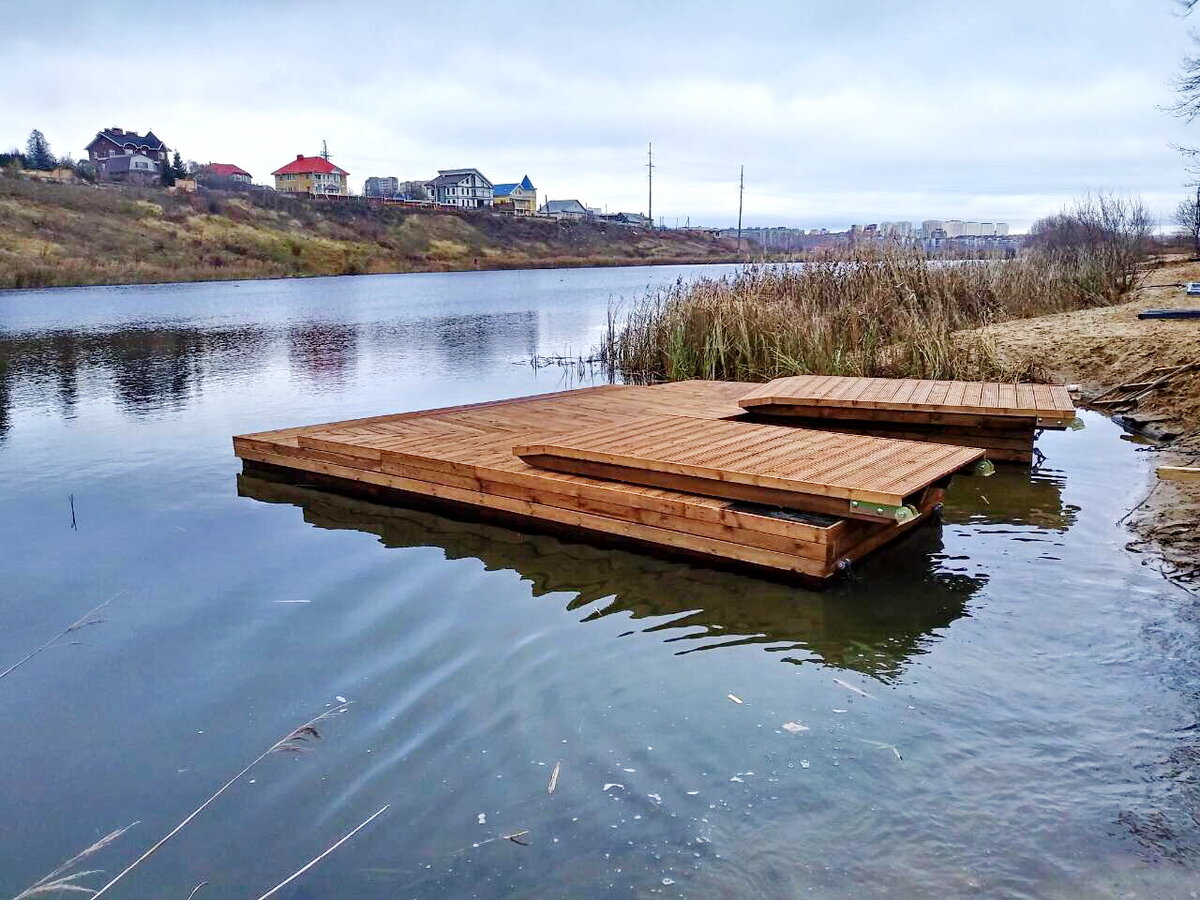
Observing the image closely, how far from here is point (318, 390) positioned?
12398 mm

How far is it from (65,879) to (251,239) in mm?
50309

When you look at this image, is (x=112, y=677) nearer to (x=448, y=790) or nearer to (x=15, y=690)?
(x=15, y=690)

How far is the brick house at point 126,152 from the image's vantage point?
245 feet

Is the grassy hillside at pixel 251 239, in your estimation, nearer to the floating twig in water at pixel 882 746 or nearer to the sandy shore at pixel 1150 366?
the sandy shore at pixel 1150 366

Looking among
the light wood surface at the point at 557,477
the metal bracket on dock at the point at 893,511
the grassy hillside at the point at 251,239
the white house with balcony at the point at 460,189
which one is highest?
the white house with balcony at the point at 460,189

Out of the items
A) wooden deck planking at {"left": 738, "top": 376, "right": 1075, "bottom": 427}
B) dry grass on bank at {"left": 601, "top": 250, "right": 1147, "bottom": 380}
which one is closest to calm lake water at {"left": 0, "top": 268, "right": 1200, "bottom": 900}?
wooden deck planking at {"left": 738, "top": 376, "right": 1075, "bottom": 427}

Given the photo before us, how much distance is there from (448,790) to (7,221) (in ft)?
148

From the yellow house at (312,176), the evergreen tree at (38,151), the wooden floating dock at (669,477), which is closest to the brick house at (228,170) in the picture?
the yellow house at (312,176)

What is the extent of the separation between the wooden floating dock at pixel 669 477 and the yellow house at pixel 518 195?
91669 millimetres

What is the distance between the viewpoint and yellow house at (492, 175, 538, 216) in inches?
3856

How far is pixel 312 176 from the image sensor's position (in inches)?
3314

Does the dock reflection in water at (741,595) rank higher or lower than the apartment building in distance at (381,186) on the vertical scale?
lower

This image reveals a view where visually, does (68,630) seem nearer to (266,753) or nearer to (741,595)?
(266,753)

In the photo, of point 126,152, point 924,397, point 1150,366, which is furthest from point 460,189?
point 924,397
